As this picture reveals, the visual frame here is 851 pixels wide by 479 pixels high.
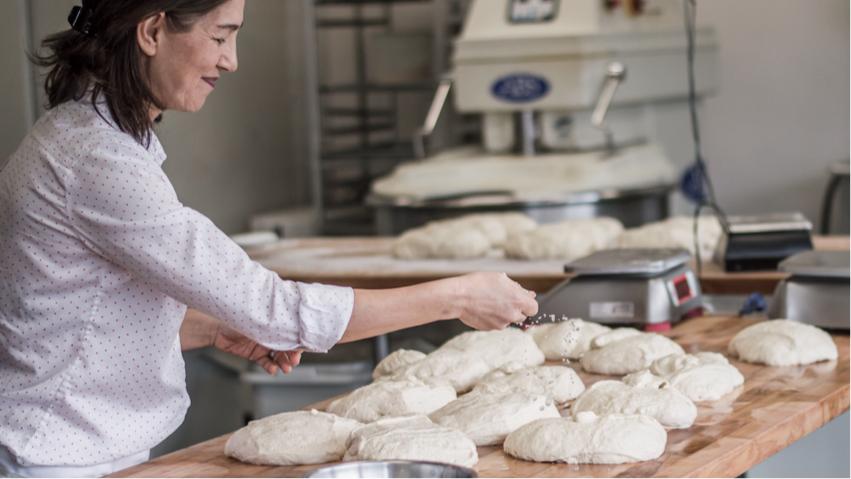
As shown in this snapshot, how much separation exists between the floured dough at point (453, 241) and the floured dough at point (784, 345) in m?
1.24

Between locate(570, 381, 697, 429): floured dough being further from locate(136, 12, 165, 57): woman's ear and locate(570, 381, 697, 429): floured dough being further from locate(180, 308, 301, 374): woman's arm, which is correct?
locate(136, 12, 165, 57): woman's ear

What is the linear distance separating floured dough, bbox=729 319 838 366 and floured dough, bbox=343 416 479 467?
790 millimetres

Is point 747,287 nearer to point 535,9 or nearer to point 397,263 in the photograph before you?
point 397,263

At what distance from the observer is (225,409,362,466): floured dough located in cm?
174

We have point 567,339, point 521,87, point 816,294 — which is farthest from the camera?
point 521,87

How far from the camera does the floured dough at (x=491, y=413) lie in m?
1.79

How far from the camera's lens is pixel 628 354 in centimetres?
225

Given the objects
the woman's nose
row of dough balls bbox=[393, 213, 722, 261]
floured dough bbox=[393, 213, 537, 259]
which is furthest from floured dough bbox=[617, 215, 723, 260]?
the woman's nose

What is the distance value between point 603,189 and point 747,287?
1254mm

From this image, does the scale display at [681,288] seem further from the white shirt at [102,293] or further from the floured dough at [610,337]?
the white shirt at [102,293]

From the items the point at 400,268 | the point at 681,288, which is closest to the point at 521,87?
the point at 400,268

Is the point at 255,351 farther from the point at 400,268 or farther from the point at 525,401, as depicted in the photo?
the point at 400,268

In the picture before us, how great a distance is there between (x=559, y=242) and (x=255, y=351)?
155cm

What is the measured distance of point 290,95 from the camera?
643 centimetres
